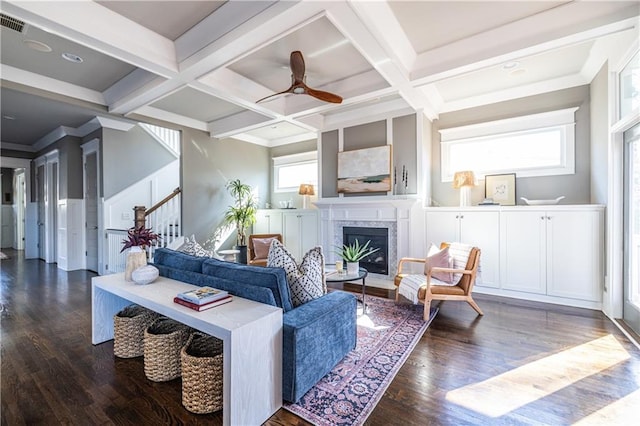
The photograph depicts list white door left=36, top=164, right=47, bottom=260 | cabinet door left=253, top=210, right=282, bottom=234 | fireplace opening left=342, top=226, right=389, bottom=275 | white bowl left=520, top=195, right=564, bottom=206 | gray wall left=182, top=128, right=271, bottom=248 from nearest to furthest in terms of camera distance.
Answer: white bowl left=520, top=195, right=564, bottom=206 < fireplace opening left=342, top=226, right=389, bottom=275 < gray wall left=182, top=128, right=271, bottom=248 < cabinet door left=253, top=210, right=282, bottom=234 < white door left=36, top=164, right=47, bottom=260

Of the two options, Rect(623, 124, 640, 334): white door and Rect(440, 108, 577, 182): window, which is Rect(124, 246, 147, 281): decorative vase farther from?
Rect(623, 124, 640, 334): white door

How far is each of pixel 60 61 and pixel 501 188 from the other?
19.6ft

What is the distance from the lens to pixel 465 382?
2.03 metres

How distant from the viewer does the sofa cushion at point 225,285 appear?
1.90m

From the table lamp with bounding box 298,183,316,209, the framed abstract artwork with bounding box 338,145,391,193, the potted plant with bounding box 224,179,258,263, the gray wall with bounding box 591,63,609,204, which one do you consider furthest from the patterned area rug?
the potted plant with bounding box 224,179,258,263

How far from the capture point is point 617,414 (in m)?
1.69

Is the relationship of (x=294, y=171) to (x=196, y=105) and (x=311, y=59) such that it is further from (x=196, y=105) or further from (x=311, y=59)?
(x=311, y=59)

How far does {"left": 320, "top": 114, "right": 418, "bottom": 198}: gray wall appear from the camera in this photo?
4.61m

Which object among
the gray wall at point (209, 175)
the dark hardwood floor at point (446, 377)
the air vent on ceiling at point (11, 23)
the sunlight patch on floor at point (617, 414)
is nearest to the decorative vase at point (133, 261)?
the dark hardwood floor at point (446, 377)

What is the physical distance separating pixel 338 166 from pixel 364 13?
301 cm

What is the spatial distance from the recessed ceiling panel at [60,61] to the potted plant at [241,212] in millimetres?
2826

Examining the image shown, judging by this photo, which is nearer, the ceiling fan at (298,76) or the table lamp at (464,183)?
the ceiling fan at (298,76)

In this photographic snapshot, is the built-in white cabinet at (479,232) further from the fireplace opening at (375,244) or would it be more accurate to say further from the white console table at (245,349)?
the white console table at (245,349)

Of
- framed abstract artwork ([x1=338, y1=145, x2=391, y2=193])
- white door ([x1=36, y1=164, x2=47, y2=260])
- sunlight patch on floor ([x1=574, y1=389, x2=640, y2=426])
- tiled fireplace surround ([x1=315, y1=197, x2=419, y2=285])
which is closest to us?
sunlight patch on floor ([x1=574, y1=389, x2=640, y2=426])
